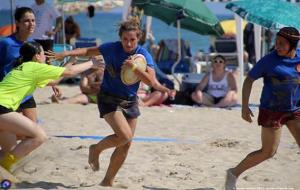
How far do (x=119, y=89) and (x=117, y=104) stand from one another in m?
0.13

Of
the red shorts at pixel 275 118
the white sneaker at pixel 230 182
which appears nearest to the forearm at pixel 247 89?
the red shorts at pixel 275 118

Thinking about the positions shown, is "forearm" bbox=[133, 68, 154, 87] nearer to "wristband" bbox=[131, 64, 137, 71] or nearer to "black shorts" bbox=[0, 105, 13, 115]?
"wristband" bbox=[131, 64, 137, 71]

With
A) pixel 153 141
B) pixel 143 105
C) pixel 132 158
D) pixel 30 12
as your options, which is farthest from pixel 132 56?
pixel 143 105

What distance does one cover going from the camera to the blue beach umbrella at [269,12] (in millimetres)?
9844

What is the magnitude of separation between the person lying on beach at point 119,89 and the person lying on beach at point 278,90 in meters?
0.81

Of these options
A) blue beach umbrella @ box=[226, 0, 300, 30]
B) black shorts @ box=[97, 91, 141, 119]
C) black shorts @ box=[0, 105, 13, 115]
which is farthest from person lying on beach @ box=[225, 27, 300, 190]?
blue beach umbrella @ box=[226, 0, 300, 30]

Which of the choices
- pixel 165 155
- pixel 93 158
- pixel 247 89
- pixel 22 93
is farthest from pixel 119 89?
pixel 165 155

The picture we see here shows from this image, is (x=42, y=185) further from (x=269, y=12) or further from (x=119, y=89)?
(x=269, y=12)

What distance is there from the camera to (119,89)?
5.16 metres

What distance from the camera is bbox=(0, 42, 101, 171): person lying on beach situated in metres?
4.80

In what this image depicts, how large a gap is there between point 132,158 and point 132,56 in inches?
68.7

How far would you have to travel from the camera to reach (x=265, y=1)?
10.5m

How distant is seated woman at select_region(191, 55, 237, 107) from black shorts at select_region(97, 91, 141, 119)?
5.47 meters

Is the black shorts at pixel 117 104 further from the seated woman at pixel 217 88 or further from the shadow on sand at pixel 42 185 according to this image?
the seated woman at pixel 217 88
